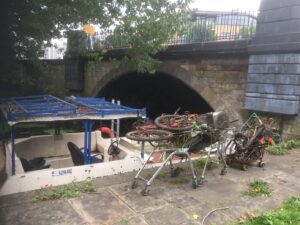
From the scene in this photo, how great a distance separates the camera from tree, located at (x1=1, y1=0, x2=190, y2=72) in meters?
7.89

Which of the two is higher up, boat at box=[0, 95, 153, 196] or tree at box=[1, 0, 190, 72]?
tree at box=[1, 0, 190, 72]

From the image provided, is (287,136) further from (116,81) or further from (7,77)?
(116,81)

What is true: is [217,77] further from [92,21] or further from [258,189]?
[258,189]

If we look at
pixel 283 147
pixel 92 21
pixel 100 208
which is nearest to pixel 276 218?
pixel 100 208

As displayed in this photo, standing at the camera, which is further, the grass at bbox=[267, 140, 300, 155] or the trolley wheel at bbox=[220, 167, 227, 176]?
the grass at bbox=[267, 140, 300, 155]

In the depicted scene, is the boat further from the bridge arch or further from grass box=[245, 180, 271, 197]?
the bridge arch

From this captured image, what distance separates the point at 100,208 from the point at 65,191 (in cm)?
68

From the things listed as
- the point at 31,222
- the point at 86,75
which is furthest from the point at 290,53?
the point at 86,75

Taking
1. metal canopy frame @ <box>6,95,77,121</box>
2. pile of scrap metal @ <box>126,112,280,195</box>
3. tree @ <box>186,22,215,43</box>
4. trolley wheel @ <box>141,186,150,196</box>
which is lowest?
trolley wheel @ <box>141,186,150,196</box>

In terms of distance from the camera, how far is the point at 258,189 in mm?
4883

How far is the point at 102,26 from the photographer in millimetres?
9352

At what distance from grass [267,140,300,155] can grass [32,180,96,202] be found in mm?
4230

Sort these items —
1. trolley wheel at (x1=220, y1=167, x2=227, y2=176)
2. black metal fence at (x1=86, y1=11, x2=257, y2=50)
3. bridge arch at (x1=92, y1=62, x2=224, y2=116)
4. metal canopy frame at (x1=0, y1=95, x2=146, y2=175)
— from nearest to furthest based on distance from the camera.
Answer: metal canopy frame at (x1=0, y1=95, x2=146, y2=175), trolley wheel at (x1=220, y1=167, x2=227, y2=176), black metal fence at (x1=86, y1=11, x2=257, y2=50), bridge arch at (x1=92, y1=62, x2=224, y2=116)

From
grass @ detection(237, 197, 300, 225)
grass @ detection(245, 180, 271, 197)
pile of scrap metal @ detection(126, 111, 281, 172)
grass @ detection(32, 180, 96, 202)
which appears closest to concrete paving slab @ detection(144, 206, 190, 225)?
grass @ detection(237, 197, 300, 225)
